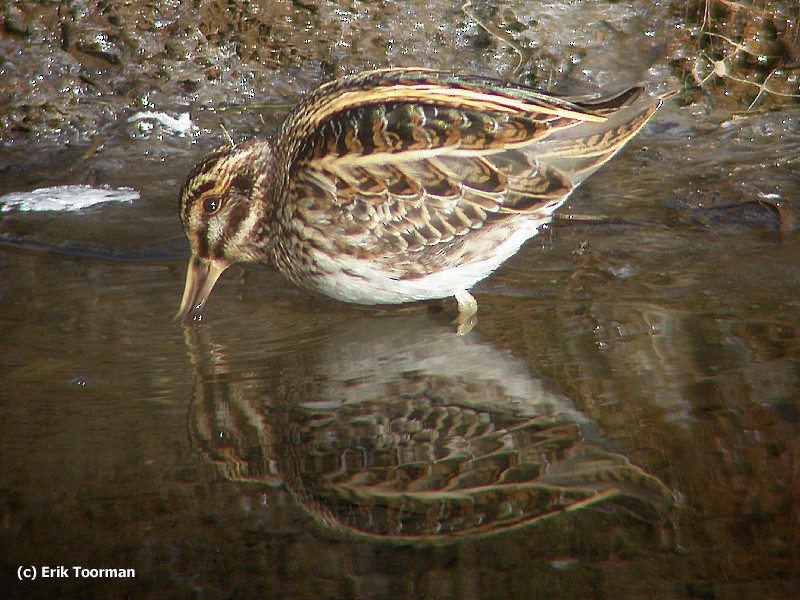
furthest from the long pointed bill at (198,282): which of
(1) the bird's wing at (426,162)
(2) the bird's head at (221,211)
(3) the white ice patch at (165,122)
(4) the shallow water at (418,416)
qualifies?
(3) the white ice patch at (165,122)

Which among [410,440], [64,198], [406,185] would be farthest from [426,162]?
[64,198]

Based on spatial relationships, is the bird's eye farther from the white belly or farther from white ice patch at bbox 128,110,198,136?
white ice patch at bbox 128,110,198,136

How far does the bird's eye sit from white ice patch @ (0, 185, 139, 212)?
4.92ft

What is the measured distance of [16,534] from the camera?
3129 mm

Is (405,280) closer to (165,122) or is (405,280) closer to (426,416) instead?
(426,416)

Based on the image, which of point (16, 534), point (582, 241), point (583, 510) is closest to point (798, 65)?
point (582, 241)

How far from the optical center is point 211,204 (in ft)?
16.8

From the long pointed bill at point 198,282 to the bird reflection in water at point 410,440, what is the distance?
29 cm


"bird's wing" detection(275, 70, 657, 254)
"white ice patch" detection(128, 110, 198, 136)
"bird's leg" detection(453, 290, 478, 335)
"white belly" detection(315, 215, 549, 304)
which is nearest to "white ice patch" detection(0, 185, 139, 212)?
"white ice patch" detection(128, 110, 198, 136)

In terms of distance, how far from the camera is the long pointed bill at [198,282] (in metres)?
4.92

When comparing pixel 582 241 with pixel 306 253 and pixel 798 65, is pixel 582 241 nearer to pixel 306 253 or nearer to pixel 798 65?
pixel 306 253

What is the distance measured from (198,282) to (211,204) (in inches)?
17.0

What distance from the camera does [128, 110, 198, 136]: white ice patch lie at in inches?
291

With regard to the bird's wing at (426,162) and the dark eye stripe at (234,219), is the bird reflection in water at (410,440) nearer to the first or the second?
the bird's wing at (426,162)
